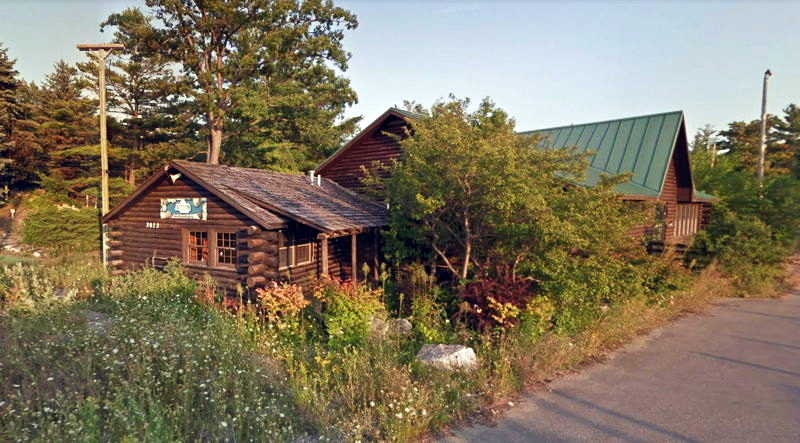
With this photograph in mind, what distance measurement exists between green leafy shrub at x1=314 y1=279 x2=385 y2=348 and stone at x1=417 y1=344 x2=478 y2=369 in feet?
4.33

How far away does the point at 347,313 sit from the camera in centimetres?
798

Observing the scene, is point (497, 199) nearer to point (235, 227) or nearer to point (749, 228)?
point (235, 227)

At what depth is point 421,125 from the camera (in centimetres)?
1034

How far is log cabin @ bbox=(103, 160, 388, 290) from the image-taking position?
10281 mm

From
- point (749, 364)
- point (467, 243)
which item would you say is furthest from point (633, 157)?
point (467, 243)

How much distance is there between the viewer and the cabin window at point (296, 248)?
11.1 m

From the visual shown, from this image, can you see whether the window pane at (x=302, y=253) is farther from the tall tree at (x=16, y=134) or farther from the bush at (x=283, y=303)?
the tall tree at (x=16, y=134)

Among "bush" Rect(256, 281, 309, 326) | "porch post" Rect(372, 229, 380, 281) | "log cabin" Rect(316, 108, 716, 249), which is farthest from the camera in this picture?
"log cabin" Rect(316, 108, 716, 249)

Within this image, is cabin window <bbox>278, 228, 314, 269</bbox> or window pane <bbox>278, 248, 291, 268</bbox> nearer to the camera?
window pane <bbox>278, 248, 291, 268</bbox>

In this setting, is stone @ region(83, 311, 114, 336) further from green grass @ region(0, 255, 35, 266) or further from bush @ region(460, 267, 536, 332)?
green grass @ region(0, 255, 35, 266)

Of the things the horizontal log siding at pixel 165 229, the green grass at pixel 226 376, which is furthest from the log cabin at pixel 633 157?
the green grass at pixel 226 376

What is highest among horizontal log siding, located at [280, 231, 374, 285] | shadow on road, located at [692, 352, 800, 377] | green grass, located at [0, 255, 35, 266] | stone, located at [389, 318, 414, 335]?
horizontal log siding, located at [280, 231, 374, 285]

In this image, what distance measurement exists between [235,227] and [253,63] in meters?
15.1

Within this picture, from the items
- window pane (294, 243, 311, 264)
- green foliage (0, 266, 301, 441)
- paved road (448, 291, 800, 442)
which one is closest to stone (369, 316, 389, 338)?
green foliage (0, 266, 301, 441)
